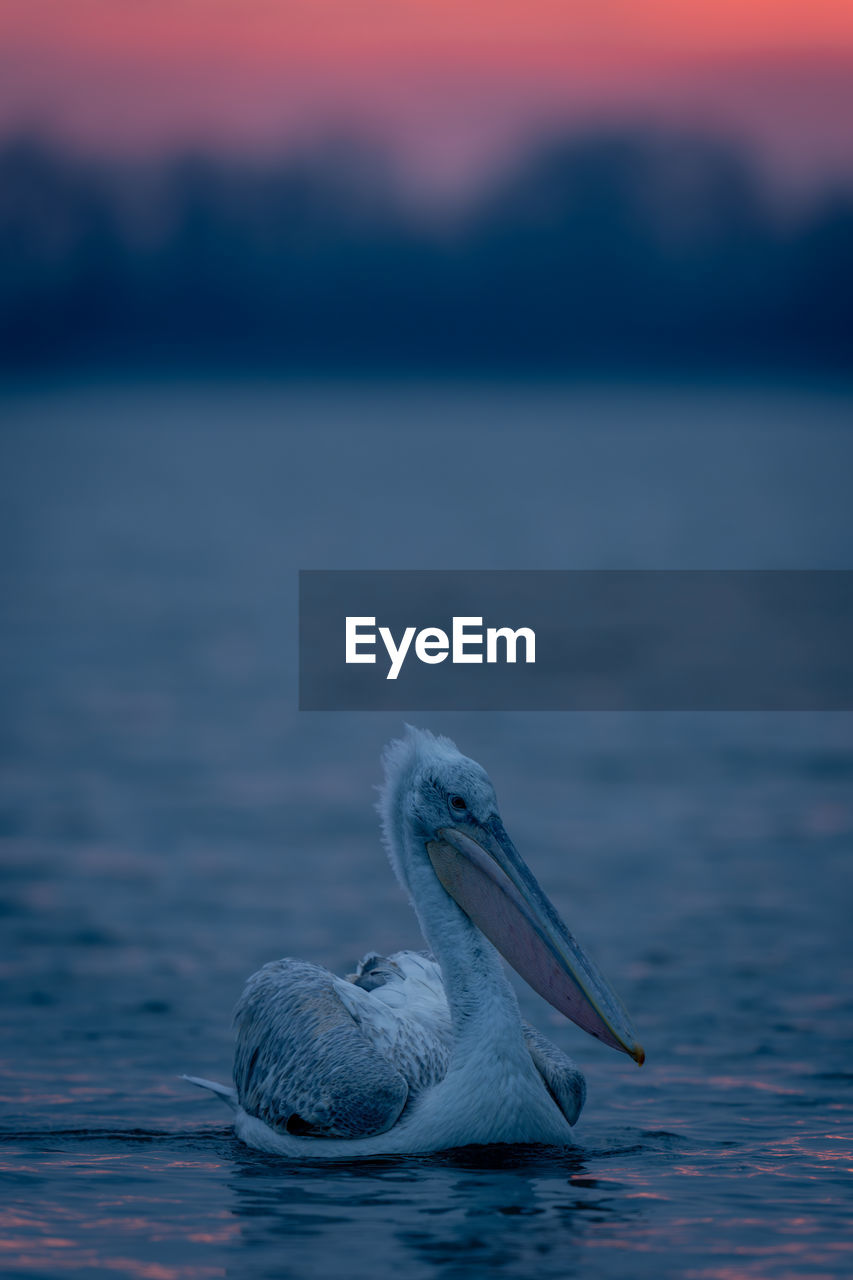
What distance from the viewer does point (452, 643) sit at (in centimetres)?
2233

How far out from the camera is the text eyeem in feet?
70.0

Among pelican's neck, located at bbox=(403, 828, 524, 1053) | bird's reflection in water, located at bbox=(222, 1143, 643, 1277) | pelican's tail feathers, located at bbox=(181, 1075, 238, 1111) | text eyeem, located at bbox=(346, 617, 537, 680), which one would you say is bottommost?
bird's reflection in water, located at bbox=(222, 1143, 643, 1277)

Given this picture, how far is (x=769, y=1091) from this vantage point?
7266mm

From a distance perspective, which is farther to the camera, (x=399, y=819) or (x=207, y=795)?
(x=207, y=795)

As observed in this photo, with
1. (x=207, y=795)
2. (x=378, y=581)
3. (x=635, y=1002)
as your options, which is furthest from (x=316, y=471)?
(x=635, y=1002)

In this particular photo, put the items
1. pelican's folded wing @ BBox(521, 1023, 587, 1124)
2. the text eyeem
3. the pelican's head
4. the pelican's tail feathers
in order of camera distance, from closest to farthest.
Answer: the pelican's head → pelican's folded wing @ BBox(521, 1023, 587, 1124) → the pelican's tail feathers → the text eyeem

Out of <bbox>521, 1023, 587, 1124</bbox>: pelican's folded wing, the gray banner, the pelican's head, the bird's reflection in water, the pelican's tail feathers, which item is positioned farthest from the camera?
the gray banner

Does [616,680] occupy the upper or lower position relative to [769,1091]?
upper

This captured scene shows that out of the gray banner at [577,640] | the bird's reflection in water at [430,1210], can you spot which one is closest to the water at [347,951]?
the bird's reflection in water at [430,1210]

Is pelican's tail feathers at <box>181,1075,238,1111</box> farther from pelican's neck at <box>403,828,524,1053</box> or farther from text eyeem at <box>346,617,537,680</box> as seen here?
text eyeem at <box>346,617,537,680</box>

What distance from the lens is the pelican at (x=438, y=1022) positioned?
6266 millimetres

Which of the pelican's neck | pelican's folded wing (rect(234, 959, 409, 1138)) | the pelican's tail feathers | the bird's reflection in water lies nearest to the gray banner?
the pelican's tail feathers

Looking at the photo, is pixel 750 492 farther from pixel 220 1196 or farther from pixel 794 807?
pixel 220 1196

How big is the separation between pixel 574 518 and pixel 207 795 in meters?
34.1
